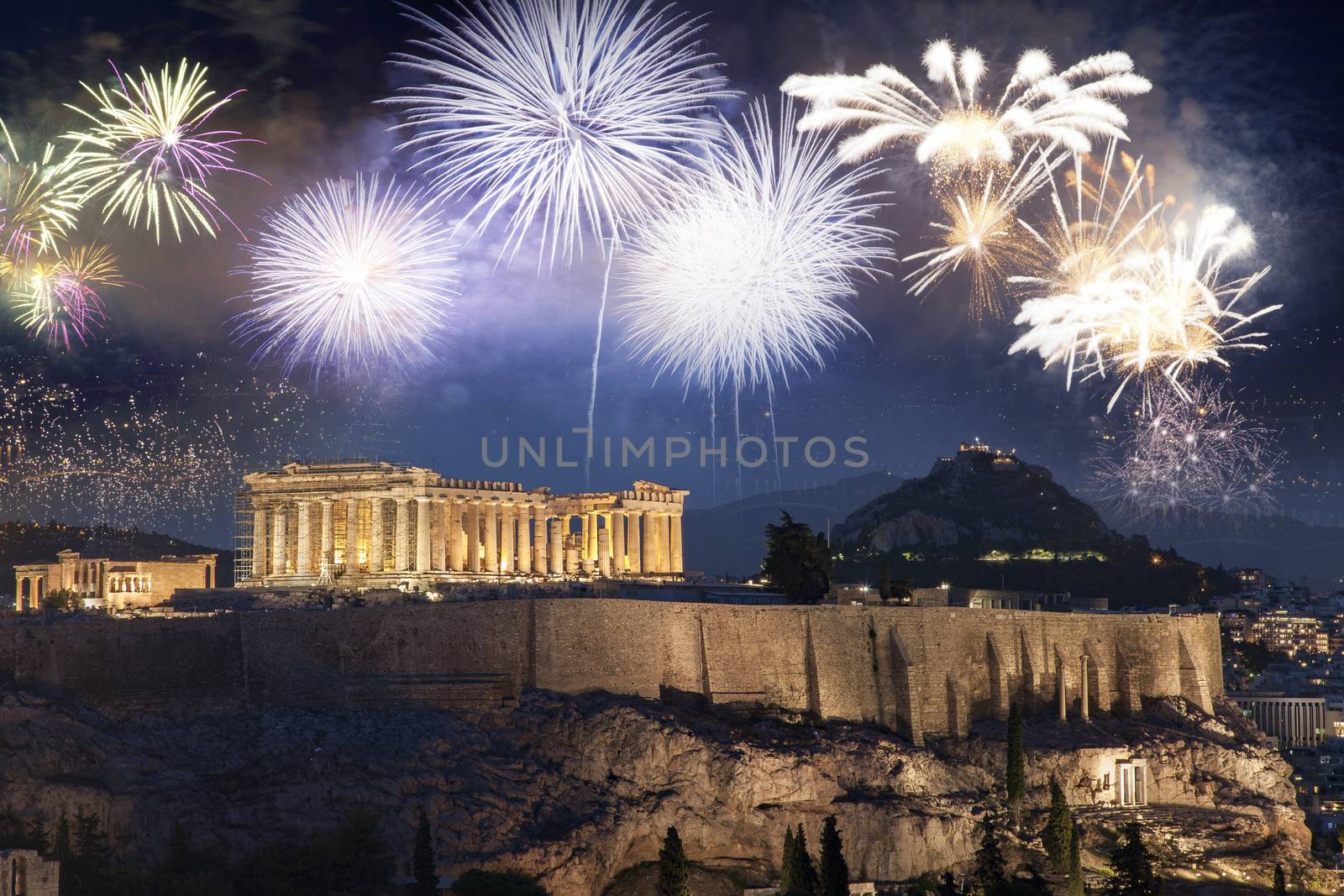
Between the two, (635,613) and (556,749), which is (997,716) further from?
(556,749)

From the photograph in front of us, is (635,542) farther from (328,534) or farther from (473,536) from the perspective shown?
(328,534)

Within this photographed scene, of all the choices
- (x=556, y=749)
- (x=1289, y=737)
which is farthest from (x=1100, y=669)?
(x=1289, y=737)

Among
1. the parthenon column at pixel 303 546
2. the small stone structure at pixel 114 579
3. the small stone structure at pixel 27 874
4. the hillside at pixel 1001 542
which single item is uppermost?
the hillside at pixel 1001 542

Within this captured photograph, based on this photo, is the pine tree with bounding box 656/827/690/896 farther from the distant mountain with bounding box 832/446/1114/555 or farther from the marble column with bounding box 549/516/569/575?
the distant mountain with bounding box 832/446/1114/555

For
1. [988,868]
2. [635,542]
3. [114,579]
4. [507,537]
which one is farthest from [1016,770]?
[114,579]

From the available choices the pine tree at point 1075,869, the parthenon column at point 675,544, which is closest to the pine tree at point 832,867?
the pine tree at point 1075,869

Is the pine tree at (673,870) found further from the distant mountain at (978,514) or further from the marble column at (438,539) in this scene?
the distant mountain at (978,514)

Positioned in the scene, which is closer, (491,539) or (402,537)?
(402,537)
